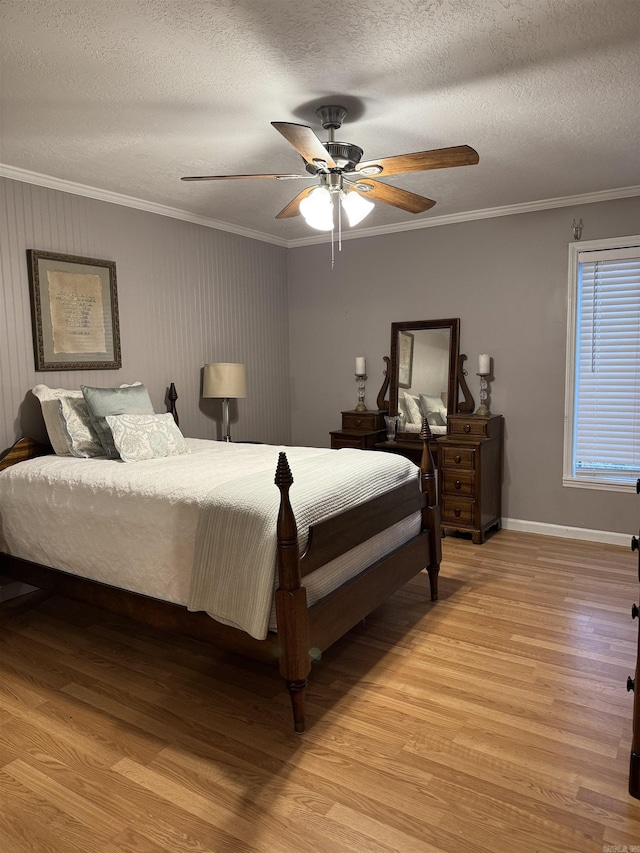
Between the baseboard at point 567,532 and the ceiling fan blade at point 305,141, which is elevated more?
the ceiling fan blade at point 305,141

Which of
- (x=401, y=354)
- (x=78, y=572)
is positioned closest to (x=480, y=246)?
(x=401, y=354)

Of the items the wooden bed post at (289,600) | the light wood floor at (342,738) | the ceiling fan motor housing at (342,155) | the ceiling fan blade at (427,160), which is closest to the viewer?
the light wood floor at (342,738)

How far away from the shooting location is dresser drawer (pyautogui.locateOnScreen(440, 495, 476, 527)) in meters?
4.31

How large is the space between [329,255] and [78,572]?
3.61 m

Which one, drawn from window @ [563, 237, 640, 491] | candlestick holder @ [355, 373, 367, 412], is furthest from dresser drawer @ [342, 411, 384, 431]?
window @ [563, 237, 640, 491]

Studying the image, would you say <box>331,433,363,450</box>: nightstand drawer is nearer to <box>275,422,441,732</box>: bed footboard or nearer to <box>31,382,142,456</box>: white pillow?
<box>275,422,441,732</box>: bed footboard

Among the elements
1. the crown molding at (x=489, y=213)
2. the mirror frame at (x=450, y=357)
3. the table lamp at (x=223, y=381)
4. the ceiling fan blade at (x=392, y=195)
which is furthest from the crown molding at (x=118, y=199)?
the ceiling fan blade at (x=392, y=195)

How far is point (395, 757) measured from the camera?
6.67 feet

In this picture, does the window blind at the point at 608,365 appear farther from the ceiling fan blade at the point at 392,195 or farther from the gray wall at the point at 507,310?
the ceiling fan blade at the point at 392,195

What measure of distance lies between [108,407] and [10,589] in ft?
4.29

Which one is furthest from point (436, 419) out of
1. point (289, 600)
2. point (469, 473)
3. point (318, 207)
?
point (289, 600)

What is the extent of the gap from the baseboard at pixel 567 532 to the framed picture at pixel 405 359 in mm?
1421

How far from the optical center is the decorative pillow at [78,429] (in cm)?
330

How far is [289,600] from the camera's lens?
2.09m
